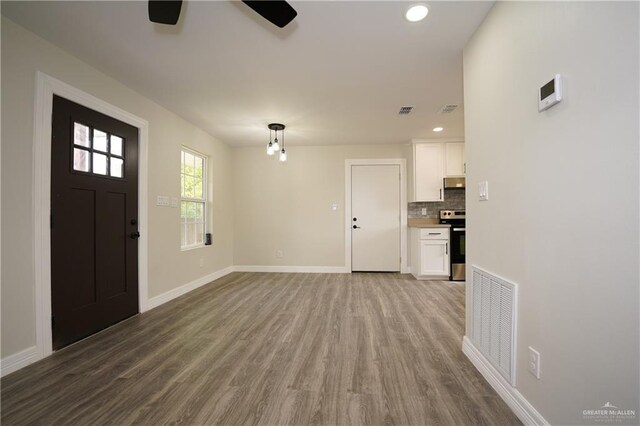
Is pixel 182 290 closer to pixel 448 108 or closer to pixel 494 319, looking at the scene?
pixel 494 319

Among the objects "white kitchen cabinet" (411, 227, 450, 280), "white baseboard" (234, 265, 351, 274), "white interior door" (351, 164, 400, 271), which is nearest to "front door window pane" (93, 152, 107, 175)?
"white baseboard" (234, 265, 351, 274)

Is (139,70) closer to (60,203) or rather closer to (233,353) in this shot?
(60,203)

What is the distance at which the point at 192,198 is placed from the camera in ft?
13.9

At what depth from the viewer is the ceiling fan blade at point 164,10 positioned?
1.35m

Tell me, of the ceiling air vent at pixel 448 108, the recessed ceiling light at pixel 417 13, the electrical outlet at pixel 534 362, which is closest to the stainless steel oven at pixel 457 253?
the ceiling air vent at pixel 448 108

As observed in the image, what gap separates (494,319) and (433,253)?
3.05 meters

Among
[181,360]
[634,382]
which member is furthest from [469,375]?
[181,360]

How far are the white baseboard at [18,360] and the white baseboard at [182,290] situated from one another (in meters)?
1.15

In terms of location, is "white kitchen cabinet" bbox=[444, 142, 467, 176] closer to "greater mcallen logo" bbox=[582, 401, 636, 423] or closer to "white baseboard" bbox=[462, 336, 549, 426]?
"white baseboard" bbox=[462, 336, 549, 426]

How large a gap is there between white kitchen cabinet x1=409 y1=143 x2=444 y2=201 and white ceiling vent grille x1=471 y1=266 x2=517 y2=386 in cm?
304

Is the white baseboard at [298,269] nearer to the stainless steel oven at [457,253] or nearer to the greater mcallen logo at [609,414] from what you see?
the stainless steel oven at [457,253]

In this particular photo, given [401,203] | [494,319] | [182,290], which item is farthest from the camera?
[401,203]

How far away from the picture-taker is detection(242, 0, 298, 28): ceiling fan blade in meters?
1.37

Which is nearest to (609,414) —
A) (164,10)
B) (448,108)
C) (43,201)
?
(164,10)
